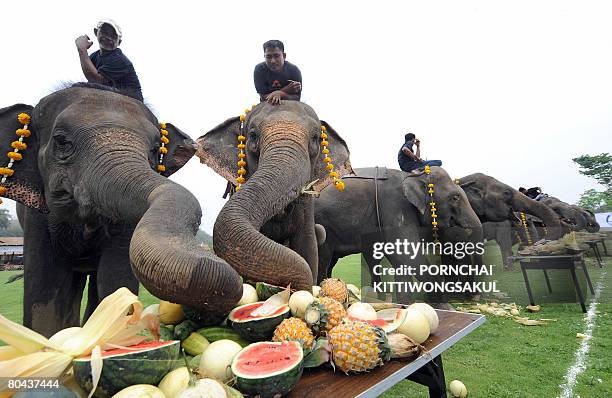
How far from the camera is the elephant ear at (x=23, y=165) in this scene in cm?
274

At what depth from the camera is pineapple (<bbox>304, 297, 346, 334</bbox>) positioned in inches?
62.6

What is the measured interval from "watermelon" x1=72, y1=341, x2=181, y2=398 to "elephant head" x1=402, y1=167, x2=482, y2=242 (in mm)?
6132

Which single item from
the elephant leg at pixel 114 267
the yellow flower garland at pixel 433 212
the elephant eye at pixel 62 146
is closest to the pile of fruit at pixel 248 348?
the elephant leg at pixel 114 267

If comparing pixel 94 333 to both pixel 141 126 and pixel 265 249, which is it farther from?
pixel 141 126

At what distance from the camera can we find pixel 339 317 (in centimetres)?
167

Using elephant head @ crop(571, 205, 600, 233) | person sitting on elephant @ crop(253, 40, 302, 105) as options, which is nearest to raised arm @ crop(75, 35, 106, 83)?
person sitting on elephant @ crop(253, 40, 302, 105)

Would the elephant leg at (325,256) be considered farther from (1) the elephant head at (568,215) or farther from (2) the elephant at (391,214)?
(1) the elephant head at (568,215)

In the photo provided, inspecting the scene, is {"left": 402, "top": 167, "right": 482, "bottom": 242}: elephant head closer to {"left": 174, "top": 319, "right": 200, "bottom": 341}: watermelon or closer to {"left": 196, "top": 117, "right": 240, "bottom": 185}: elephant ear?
{"left": 196, "top": 117, "right": 240, "bottom": 185}: elephant ear

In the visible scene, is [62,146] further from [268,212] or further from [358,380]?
[358,380]

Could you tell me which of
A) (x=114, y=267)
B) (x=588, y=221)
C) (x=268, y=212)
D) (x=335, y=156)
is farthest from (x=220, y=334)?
(x=588, y=221)

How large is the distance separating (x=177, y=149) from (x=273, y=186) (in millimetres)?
998

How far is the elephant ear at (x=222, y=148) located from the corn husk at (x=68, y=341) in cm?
316

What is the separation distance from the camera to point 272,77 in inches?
185

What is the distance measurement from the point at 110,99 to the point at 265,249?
1.73 meters
